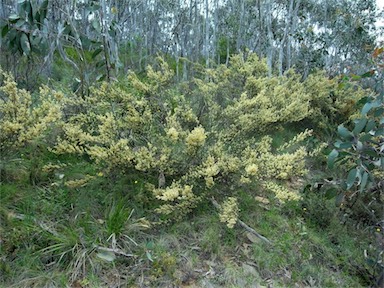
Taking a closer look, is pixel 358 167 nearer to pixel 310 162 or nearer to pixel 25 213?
pixel 310 162

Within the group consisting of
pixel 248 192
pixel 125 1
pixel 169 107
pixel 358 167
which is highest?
pixel 125 1

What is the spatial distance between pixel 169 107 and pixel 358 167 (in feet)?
5.06

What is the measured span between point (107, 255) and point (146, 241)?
324 millimetres

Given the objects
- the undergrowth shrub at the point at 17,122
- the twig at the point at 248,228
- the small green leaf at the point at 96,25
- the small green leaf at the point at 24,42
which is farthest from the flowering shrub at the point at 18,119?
the twig at the point at 248,228

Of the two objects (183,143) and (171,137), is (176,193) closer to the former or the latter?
(171,137)

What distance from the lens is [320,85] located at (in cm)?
464

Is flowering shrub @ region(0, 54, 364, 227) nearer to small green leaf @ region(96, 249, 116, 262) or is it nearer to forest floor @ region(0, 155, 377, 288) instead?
forest floor @ region(0, 155, 377, 288)

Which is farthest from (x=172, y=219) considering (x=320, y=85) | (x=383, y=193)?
(x=320, y=85)

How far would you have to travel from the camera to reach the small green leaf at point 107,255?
1.96 metres

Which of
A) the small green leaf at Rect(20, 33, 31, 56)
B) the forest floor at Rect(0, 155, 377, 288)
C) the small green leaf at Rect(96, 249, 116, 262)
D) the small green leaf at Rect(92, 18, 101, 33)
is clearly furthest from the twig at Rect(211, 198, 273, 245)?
the small green leaf at Rect(20, 33, 31, 56)

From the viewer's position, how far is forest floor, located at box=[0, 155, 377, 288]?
200 centimetres

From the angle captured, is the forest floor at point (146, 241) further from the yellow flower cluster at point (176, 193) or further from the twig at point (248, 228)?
the yellow flower cluster at point (176, 193)

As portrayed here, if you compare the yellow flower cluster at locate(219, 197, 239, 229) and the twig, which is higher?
the yellow flower cluster at locate(219, 197, 239, 229)

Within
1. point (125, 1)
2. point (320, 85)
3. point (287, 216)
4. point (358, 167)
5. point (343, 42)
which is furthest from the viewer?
point (343, 42)
